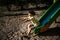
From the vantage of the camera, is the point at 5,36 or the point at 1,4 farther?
the point at 1,4

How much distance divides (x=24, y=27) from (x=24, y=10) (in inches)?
53.8

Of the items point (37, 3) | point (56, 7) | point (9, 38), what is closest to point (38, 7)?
point (37, 3)

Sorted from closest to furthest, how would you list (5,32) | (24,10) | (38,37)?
(38,37) < (5,32) < (24,10)

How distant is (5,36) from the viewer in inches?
221

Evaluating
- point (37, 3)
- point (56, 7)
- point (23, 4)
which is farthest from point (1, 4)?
point (56, 7)

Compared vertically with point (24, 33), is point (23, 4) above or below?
above

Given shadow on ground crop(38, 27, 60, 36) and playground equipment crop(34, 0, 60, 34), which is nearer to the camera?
playground equipment crop(34, 0, 60, 34)

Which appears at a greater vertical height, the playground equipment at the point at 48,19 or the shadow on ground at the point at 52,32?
the playground equipment at the point at 48,19

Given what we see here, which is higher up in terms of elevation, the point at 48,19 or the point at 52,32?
the point at 48,19

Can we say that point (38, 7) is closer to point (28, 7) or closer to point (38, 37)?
point (28, 7)

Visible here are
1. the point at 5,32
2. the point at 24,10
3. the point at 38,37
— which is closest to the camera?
the point at 38,37

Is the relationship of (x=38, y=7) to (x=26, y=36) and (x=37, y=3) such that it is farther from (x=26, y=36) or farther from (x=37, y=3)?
(x=26, y=36)

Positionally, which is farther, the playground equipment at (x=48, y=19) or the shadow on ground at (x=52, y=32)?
the shadow on ground at (x=52, y=32)

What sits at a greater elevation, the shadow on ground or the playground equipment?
the playground equipment
